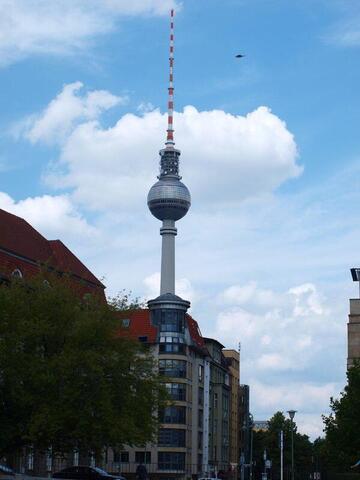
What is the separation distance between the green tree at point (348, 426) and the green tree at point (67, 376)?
832 inches

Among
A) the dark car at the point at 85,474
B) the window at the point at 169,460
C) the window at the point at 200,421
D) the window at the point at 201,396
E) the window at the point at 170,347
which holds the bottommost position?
the dark car at the point at 85,474

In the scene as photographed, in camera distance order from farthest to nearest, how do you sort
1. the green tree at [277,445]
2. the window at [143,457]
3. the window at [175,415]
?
the green tree at [277,445], the window at [175,415], the window at [143,457]

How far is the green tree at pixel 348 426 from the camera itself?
73.7 m

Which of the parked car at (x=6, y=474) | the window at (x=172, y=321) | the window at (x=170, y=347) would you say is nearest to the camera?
the parked car at (x=6, y=474)

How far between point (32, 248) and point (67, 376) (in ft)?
107

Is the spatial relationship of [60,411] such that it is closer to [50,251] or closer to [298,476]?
[50,251]

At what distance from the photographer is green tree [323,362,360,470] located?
73688 mm

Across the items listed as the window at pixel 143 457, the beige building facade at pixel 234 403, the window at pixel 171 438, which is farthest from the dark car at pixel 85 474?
the beige building facade at pixel 234 403

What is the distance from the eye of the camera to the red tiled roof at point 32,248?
3137 inches

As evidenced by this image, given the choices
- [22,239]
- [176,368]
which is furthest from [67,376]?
[176,368]

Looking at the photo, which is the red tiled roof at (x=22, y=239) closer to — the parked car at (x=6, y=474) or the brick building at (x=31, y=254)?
the brick building at (x=31, y=254)

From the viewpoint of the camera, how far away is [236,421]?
163 metres

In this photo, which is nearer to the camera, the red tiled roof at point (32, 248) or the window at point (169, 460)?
the red tiled roof at point (32, 248)

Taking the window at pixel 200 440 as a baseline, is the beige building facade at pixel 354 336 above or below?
above
